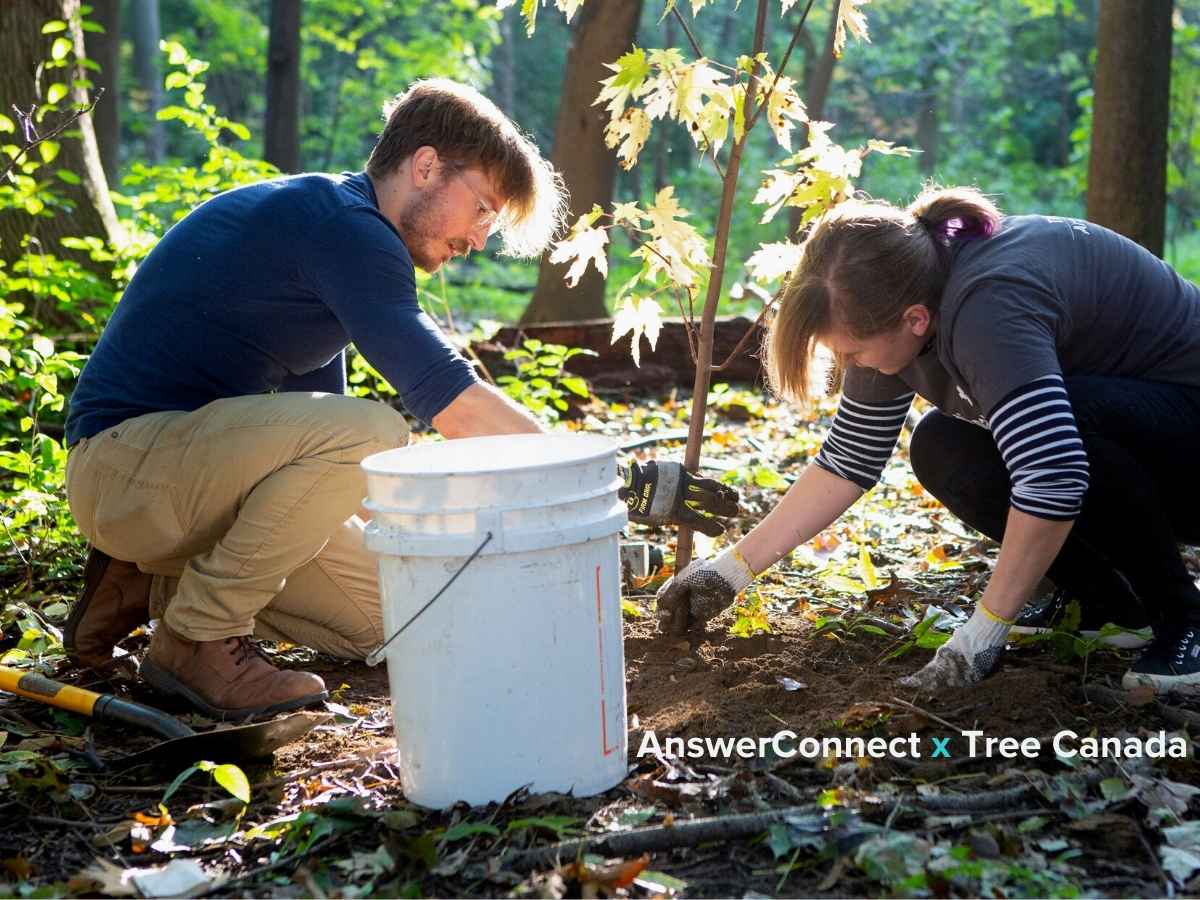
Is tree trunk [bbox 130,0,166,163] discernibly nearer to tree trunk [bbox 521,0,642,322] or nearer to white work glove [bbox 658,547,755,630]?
tree trunk [bbox 521,0,642,322]

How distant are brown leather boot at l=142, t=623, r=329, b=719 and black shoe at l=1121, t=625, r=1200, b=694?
182 centimetres

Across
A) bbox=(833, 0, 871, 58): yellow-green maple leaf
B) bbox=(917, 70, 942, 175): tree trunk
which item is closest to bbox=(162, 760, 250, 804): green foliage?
bbox=(833, 0, 871, 58): yellow-green maple leaf

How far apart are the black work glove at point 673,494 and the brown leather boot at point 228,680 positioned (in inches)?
34.5

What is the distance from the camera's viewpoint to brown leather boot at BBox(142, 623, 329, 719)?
9.01 feet

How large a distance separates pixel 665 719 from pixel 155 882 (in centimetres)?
104

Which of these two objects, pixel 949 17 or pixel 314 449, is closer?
pixel 314 449

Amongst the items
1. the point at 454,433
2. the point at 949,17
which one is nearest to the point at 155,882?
the point at 454,433

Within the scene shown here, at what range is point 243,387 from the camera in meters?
2.89

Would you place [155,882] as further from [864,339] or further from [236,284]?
[864,339]

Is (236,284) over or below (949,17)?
below

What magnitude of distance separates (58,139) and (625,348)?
2930 mm

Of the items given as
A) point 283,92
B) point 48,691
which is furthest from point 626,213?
point 283,92

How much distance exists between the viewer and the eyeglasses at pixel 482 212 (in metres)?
2.79

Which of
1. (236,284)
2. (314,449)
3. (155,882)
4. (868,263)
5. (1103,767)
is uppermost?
(868,263)
